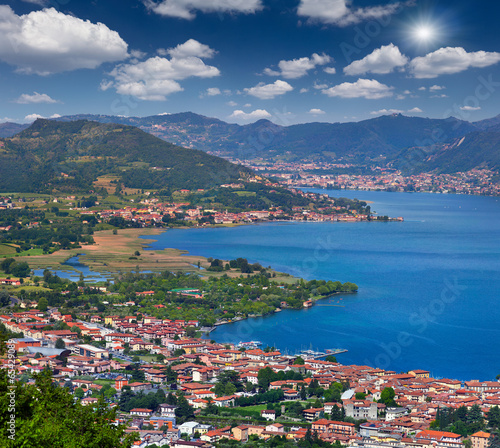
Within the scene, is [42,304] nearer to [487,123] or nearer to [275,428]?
[275,428]

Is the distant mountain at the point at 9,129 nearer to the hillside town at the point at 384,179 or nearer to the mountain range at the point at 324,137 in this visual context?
the mountain range at the point at 324,137

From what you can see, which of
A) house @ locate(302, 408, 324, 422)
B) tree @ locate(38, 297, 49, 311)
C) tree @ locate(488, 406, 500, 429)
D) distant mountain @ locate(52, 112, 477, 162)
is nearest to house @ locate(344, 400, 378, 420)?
house @ locate(302, 408, 324, 422)

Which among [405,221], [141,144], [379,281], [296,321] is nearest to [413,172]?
[141,144]

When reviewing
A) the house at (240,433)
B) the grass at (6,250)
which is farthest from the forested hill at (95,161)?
the house at (240,433)

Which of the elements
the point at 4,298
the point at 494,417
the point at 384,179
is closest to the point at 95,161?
the point at 4,298

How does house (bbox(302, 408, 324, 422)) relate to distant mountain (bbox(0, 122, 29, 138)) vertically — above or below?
below

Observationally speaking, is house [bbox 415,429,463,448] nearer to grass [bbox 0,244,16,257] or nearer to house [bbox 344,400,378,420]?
house [bbox 344,400,378,420]

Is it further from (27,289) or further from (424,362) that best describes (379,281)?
(27,289)
